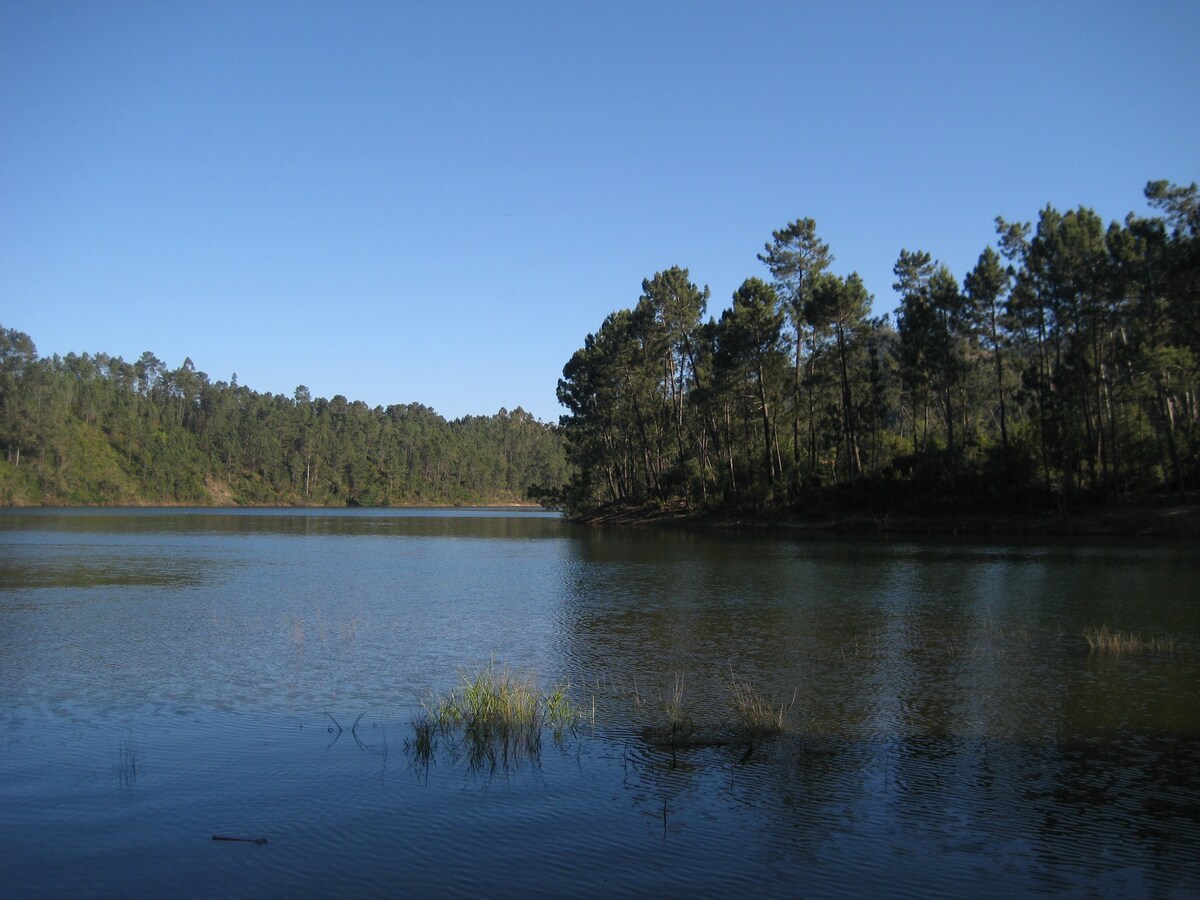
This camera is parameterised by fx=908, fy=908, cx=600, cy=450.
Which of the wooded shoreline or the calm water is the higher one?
the wooded shoreline

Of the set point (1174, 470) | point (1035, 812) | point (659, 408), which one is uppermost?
point (659, 408)

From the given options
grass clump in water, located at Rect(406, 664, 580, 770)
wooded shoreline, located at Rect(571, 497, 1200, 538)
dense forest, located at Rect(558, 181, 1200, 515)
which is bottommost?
grass clump in water, located at Rect(406, 664, 580, 770)

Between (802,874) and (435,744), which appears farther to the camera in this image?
(435,744)

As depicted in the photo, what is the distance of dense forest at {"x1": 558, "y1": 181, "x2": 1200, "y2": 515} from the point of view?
47.6m

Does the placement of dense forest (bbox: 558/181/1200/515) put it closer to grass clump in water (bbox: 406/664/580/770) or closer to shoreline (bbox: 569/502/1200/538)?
shoreline (bbox: 569/502/1200/538)

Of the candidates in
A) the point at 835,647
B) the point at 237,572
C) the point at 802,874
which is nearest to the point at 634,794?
the point at 802,874

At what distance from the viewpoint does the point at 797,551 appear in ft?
144

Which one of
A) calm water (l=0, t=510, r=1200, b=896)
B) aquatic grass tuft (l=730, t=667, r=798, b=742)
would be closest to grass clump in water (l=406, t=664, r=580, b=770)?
calm water (l=0, t=510, r=1200, b=896)

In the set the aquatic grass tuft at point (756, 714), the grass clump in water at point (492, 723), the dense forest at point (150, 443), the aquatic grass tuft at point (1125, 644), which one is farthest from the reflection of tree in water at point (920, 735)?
the dense forest at point (150, 443)

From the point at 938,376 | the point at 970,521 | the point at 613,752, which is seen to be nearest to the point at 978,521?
the point at 970,521

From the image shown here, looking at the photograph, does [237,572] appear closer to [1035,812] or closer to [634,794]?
[634,794]

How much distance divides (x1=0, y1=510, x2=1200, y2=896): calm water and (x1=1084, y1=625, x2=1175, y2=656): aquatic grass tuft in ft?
1.34

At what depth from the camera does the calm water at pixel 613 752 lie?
8016 millimetres

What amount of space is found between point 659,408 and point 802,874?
2981 inches
